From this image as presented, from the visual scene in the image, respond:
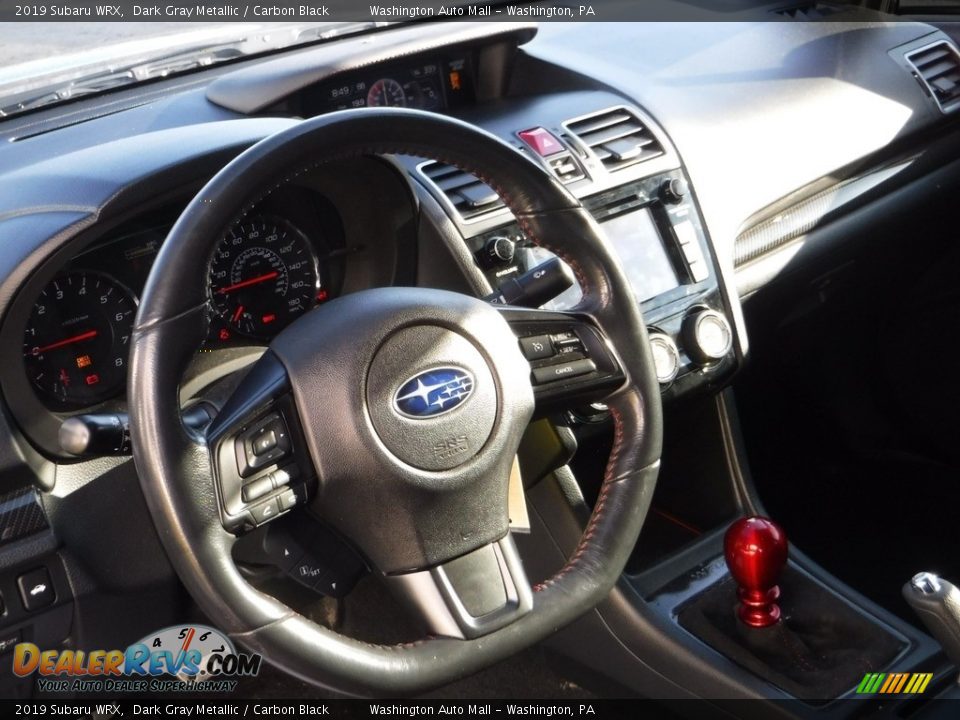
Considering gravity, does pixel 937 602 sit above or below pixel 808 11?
below

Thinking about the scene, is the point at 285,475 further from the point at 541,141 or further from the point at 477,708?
the point at 477,708

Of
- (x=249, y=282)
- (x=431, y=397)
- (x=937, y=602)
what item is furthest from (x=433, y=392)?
(x=937, y=602)

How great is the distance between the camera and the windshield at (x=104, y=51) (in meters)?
1.92

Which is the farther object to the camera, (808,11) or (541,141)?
(808,11)

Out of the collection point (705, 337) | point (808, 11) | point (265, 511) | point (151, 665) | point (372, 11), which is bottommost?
point (151, 665)

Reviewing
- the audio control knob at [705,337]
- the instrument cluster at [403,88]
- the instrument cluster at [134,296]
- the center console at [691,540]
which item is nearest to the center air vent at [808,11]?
the center console at [691,540]

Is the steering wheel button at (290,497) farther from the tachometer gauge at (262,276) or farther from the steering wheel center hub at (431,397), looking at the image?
the tachometer gauge at (262,276)

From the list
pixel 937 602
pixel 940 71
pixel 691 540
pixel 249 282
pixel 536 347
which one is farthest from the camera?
pixel 940 71

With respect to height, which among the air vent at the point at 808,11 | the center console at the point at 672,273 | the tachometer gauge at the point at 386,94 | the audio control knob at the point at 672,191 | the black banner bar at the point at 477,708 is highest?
the tachometer gauge at the point at 386,94

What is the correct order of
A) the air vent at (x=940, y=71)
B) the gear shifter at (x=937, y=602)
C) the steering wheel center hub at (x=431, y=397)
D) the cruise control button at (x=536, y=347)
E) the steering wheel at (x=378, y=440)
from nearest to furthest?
the steering wheel at (x=378, y=440) → the steering wheel center hub at (x=431, y=397) → the cruise control button at (x=536, y=347) → the gear shifter at (x=937, y=602) → the air vent at (x=940, y=71)

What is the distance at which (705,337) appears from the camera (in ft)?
6.66

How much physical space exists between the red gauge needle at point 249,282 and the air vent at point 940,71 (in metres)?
1.70

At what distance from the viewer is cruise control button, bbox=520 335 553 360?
4.65ft

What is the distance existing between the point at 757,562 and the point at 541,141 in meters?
0.80
